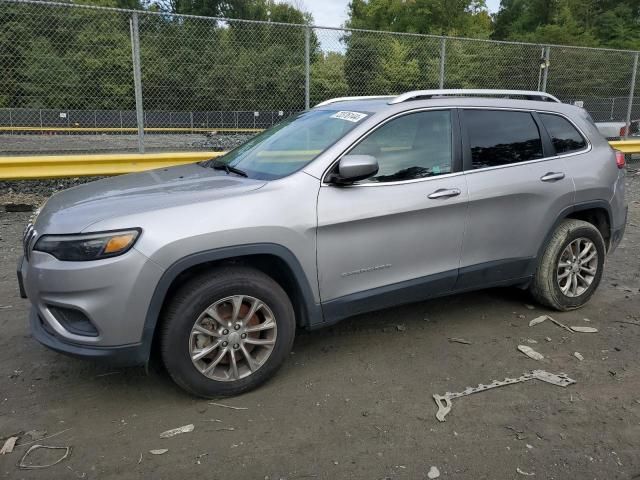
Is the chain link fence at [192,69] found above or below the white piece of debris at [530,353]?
above

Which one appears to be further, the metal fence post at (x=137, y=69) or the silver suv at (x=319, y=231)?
the metal fence post at (x=137, y=69)

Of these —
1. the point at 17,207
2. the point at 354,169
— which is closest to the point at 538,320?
the point at 354,169

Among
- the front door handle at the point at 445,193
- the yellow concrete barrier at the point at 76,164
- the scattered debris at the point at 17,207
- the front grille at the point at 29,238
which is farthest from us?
the scattered debris at the point at 17,207

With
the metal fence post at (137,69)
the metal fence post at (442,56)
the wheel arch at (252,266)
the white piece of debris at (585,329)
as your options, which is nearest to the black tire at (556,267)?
the white piece of debris at (585,329)

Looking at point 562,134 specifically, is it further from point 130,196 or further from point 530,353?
point 130,196

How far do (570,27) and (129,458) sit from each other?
2148 inches

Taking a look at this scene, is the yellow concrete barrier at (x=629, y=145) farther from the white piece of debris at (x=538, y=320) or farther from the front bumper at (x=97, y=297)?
the front bumper at (x=97, y=297)

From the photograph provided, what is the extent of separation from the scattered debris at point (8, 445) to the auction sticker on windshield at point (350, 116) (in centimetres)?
273

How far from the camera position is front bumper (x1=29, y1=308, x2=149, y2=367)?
279 centimetres

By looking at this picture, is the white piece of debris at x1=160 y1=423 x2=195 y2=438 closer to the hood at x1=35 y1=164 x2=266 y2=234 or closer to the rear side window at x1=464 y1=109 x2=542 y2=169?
the hood at x1=35 y1=164 x2=266 y2=234

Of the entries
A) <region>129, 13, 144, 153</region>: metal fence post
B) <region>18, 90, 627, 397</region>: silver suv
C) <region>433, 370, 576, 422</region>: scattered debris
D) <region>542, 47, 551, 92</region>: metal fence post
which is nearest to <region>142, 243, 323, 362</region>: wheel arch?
<region>18, 90, 627, 397</region>: silver suv

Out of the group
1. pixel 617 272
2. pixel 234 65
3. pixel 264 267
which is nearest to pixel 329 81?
pixel 234 65

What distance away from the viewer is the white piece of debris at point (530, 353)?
367 centimetres

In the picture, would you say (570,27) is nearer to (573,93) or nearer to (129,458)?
(573,93)
